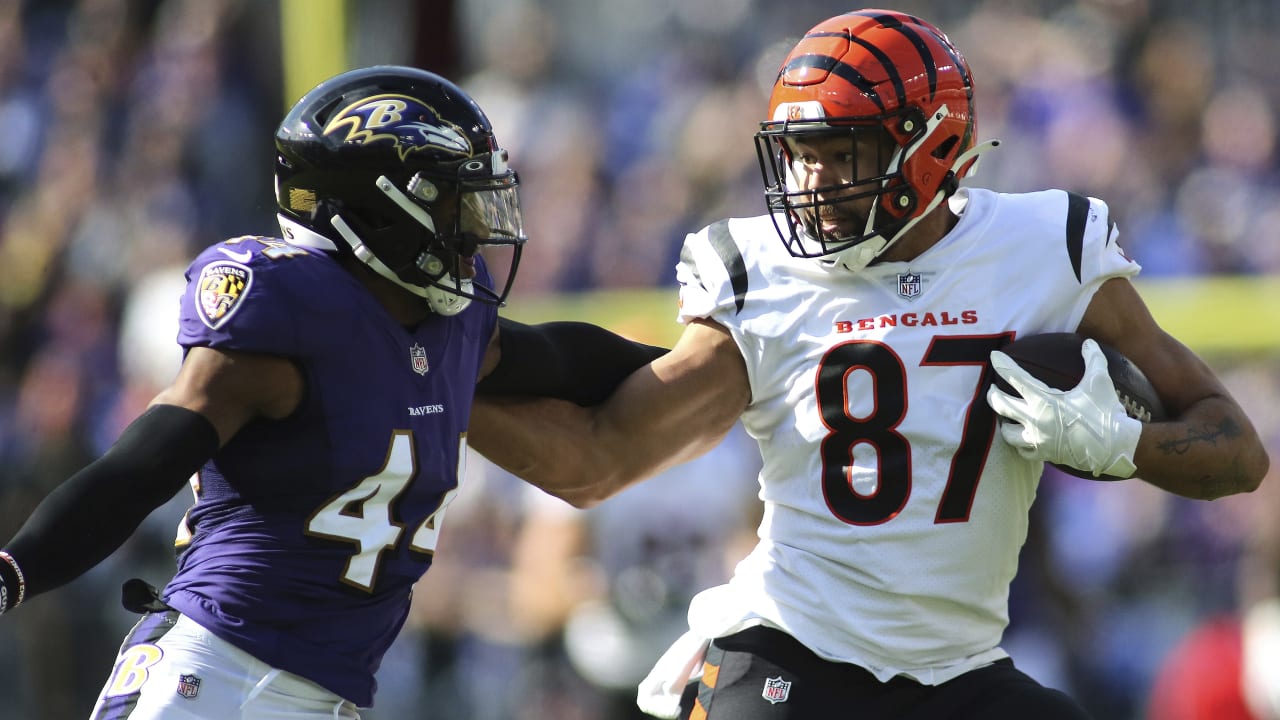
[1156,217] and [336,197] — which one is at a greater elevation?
[336,197]

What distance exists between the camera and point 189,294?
9.82 feet

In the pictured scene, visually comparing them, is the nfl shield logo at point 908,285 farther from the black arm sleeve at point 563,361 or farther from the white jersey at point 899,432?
the black arm sleeve at point 563,361

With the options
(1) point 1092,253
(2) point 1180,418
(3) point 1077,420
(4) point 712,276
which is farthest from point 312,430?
(2) point 1180,418

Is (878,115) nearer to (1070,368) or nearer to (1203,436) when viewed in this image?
(1070,368)

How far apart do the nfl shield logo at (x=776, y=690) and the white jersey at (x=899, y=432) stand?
0.31 ft

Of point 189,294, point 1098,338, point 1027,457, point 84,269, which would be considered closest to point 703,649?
point 1027,457

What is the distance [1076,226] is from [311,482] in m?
1.65

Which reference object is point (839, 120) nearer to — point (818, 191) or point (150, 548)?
point (818, 191)

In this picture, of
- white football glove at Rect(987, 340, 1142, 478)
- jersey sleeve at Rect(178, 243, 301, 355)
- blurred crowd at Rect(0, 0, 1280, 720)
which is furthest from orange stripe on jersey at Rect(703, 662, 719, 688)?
blurred crowd at Rect(0, 0, 1280, 720)

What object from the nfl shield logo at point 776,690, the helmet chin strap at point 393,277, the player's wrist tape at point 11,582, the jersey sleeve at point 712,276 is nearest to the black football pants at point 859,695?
the nfl shield logo at point 776,690

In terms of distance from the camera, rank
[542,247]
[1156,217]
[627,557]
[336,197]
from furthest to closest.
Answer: [542,247], [1156,217], [627,557], [336,197]

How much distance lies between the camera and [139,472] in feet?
9.07

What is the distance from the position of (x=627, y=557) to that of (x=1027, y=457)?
3451 mm

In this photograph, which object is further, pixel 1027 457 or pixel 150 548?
pixel 150 548
